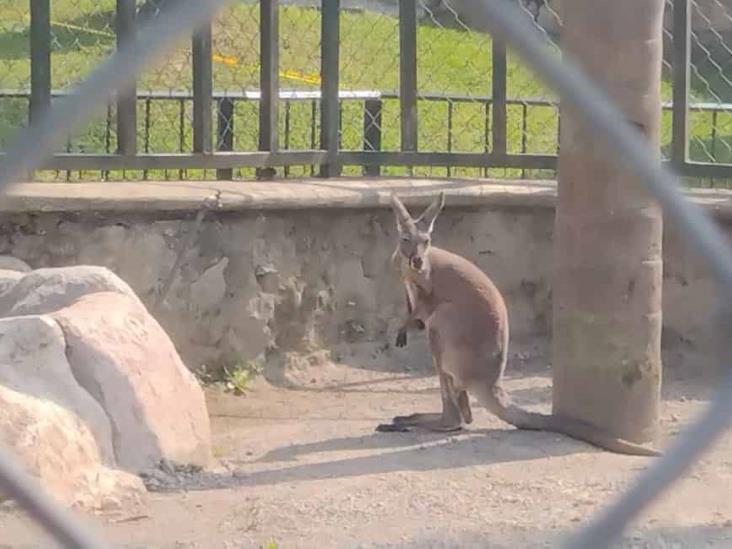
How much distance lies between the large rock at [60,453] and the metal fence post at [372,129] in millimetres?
3125

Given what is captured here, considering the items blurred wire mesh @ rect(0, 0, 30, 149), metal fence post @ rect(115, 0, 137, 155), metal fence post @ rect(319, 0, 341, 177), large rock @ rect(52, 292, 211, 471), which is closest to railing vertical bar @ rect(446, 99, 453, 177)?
metal fence post @ rect(319, 0, 341, 177)

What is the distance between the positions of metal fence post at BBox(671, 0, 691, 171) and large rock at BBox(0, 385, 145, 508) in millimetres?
3555

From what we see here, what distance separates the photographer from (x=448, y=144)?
791 cm

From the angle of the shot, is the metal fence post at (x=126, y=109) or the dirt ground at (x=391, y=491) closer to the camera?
the dirt ground at (x=391, y=491)

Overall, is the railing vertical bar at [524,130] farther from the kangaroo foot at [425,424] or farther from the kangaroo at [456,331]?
the kangaroo foot at [425,424]

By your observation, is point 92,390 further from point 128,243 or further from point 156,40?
point 156,40

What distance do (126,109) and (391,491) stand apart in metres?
2.60

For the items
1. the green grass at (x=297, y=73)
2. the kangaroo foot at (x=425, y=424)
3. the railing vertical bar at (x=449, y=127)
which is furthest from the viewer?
the green grass at (x=297, y=73)

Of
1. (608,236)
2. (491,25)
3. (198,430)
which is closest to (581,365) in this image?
(608,236)

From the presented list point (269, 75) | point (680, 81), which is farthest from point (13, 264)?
point (680, 81)

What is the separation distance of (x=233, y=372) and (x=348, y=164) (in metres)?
1.30

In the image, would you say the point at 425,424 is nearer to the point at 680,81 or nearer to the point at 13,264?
the point at 13,264

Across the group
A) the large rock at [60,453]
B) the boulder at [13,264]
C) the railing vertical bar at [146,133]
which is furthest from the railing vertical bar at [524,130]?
the large rock at [60,453]

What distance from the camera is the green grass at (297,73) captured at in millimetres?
8031
